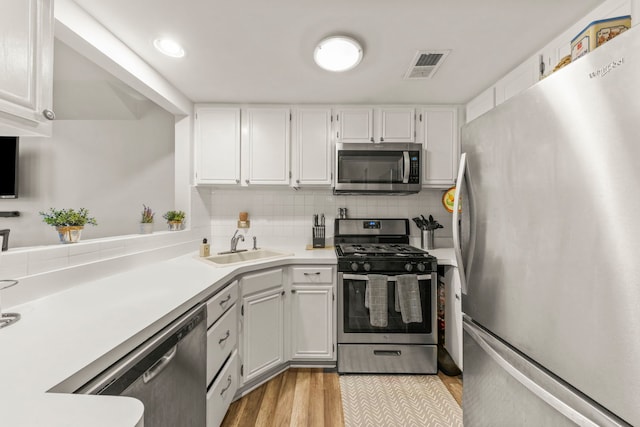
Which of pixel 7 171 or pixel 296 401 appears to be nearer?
pixel 296 401

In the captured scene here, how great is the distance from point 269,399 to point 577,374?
67.9 inches

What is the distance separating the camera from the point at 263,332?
1.94 m

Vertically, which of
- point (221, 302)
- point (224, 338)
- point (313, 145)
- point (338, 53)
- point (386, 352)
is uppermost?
point (338, 53)

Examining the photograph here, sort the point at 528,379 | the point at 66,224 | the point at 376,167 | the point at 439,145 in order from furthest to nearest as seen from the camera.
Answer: the point at 439,145 < the point at 376,167 < the point at 66,224 < the point at 528,379

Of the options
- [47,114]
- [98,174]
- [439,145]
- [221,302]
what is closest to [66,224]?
[47,114]

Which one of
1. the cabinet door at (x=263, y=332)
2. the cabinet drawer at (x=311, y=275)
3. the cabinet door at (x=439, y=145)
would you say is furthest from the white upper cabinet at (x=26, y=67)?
the cabinet door at (x=439, y=145)

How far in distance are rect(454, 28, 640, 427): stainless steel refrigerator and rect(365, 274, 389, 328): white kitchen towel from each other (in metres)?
0.90

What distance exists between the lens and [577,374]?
71 cm

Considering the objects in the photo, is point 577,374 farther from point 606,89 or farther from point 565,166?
point 606,89

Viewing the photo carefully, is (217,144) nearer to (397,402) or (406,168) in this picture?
(406,168)

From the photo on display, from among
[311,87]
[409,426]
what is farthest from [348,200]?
[409,426]

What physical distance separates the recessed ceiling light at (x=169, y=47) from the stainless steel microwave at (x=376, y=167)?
135 centimetres

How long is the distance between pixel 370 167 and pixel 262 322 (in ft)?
5.21

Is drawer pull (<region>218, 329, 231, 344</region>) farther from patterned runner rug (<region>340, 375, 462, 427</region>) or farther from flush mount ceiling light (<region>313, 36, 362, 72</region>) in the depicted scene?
flush mount ceiling light (<region>313, 36, 362, 72</region>)
